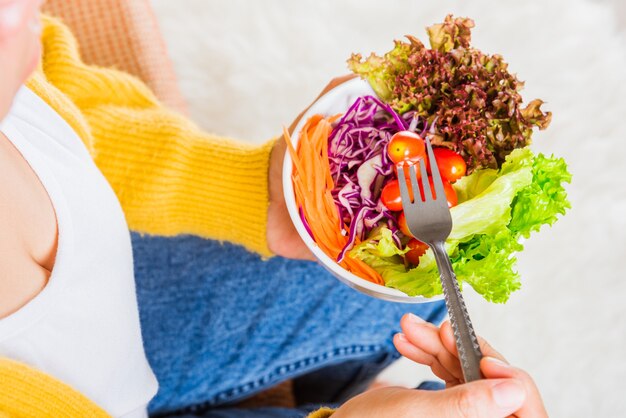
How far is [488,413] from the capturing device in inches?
20.6

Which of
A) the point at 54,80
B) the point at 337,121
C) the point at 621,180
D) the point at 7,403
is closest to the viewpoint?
the point at 7,403

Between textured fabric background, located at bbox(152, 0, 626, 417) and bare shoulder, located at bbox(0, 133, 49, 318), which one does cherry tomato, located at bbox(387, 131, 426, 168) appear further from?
textured fabric background, located at bbox(152, 0, 626, 417)

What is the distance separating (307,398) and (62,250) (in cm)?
59

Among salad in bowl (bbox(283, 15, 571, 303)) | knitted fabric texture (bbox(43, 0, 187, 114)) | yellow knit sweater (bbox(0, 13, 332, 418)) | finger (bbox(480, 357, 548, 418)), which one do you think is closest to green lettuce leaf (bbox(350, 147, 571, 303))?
salad in bowl (bbox(283, 15, 571, 303))

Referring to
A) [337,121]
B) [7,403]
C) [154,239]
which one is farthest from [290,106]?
[7,403]

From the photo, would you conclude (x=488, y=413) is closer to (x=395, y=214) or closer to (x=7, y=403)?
(x=395, y=214)

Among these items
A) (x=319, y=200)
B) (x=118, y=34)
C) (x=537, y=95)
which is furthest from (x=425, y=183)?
(x=537, y=95)

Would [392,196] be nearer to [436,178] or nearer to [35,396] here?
[436,178]

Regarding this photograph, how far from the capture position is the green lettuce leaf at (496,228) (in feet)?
2.18

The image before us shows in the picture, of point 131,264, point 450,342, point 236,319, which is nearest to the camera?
point 450,342

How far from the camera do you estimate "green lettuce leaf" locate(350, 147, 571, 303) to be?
66 cm

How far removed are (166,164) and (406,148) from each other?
14.0 inches

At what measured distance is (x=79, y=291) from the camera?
700 millimetres

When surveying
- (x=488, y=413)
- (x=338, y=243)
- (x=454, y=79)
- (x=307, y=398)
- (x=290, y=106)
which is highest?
(x=290, y=106)
